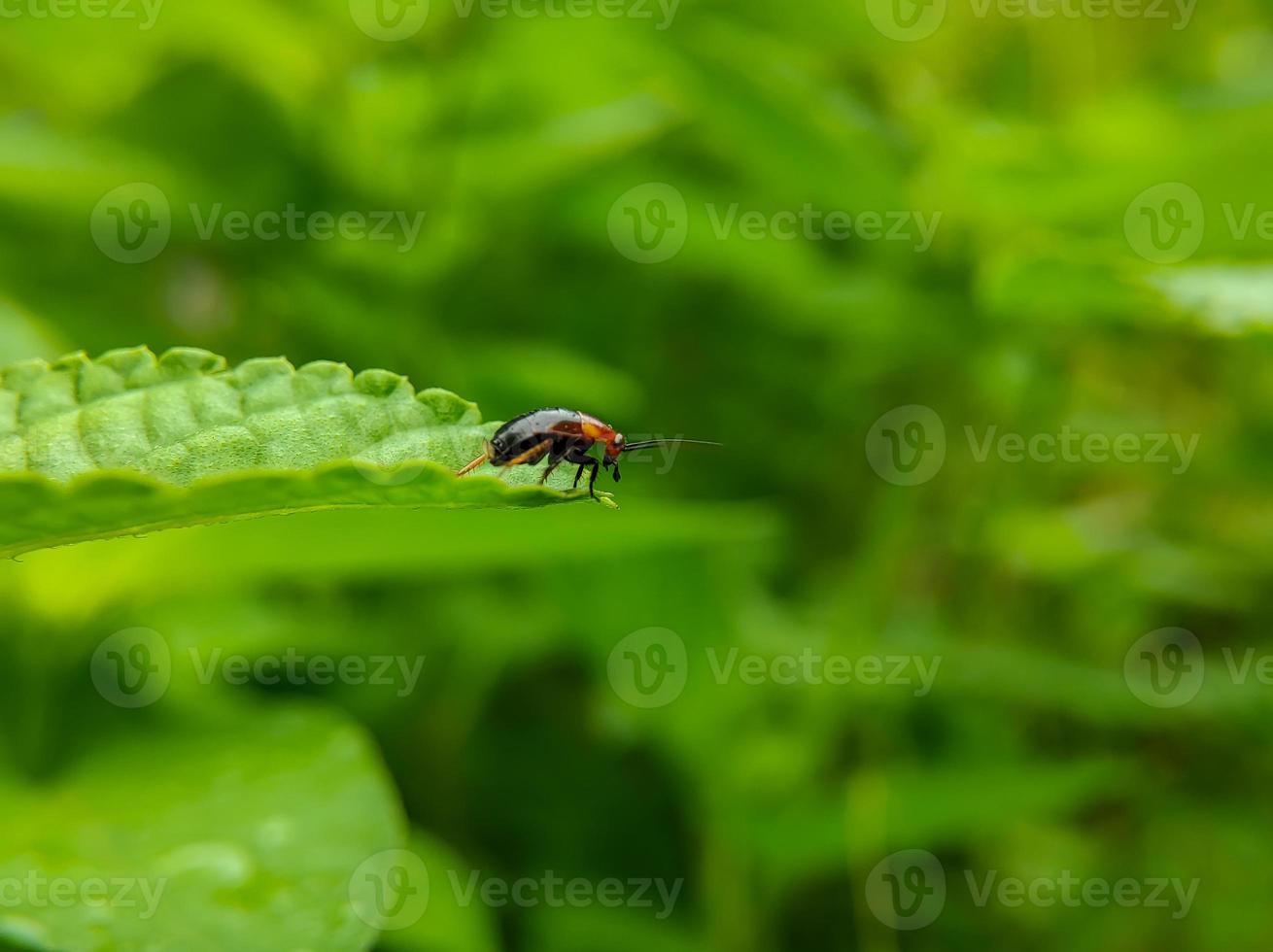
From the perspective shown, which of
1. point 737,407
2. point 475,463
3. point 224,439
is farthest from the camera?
point 737,407

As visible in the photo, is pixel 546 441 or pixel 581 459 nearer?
pixel 546 441

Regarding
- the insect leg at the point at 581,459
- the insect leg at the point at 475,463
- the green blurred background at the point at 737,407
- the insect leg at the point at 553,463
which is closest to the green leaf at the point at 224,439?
the insect leg at the point at 475,463

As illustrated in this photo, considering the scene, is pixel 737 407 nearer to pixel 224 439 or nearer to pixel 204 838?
pixel 204 838

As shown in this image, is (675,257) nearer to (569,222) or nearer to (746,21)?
(569,222)

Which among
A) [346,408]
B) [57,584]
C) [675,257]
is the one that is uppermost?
[675,257]

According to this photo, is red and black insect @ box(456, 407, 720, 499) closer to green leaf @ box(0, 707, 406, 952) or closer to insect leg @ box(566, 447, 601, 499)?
insect leg @ box(566, 447, 601, 499)

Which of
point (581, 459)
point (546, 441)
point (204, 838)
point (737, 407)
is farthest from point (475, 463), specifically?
point (737, 407)

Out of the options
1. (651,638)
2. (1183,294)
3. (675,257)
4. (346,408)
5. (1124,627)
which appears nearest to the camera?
(346,408)

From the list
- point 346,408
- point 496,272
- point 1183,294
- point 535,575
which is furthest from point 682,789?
point 346,408
